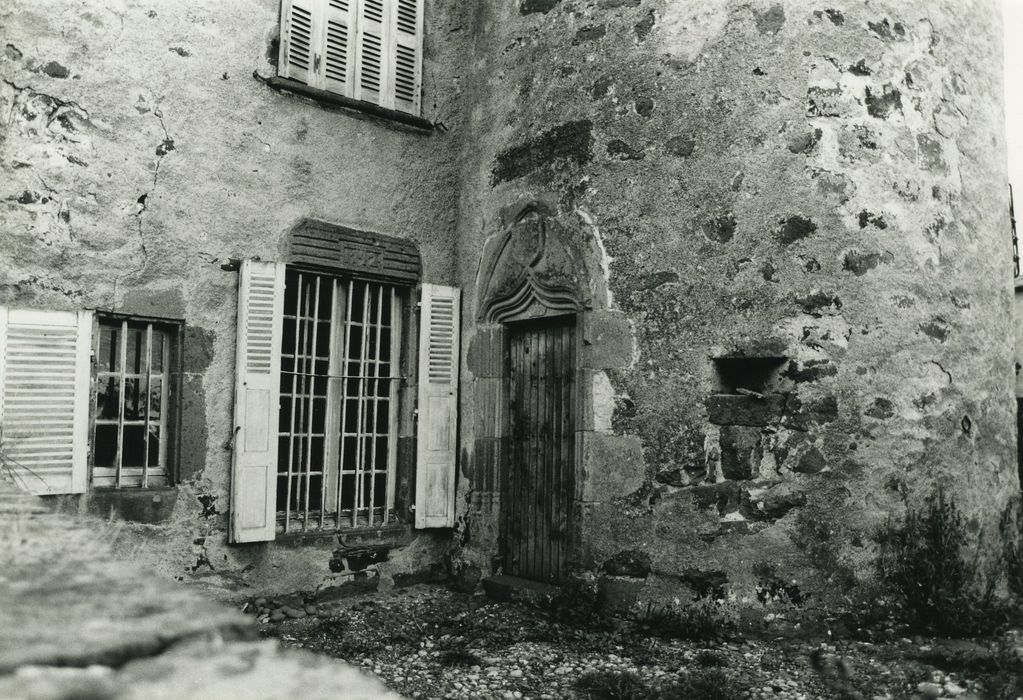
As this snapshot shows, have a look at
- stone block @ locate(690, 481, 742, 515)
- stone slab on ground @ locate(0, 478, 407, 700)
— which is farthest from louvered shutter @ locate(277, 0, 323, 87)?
stone slab on ground @ locate(0, 478, 407, 700)

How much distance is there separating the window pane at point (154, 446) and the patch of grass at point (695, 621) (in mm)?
3044

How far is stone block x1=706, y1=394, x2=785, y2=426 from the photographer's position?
5.09 meters

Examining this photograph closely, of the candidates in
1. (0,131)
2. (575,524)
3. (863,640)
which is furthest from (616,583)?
(0,131)

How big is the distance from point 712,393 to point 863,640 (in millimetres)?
1575

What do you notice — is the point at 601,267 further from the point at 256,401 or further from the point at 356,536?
the point at 356,536

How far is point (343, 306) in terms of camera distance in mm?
6098

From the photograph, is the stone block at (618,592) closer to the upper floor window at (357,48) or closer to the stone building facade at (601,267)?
the stone building facade at (601,267)

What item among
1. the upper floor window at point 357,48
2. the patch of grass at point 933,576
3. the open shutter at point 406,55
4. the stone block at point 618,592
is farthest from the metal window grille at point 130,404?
the patch of grass at point 933,576

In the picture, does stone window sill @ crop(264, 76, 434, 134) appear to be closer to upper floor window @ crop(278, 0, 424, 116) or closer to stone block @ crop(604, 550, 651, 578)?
upper floor window @ crop(278, 0, 424, 116)

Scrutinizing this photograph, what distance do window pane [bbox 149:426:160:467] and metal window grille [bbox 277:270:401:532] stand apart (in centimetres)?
77

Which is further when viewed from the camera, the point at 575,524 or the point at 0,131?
the point at 575,524

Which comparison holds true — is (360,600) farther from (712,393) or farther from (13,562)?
(13,562)

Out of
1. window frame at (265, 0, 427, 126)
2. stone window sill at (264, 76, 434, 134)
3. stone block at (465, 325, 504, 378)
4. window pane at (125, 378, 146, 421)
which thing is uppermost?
window frame at (265, 0, 427, 126)

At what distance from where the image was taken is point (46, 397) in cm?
476
